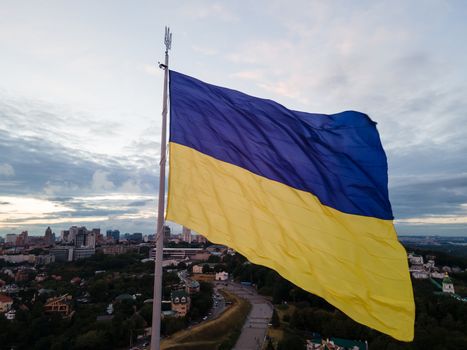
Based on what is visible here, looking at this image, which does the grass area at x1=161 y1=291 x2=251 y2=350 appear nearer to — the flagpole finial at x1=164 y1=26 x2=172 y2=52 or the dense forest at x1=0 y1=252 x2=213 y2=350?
the dense forest at x1=0 y1=252 x2=213 y2=350

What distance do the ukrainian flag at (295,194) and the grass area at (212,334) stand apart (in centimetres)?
2873

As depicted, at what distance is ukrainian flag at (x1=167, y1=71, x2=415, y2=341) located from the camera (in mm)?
4625

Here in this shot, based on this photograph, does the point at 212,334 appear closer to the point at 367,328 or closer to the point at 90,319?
the point at 90,319

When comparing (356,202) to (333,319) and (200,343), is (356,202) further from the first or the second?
(333,319)

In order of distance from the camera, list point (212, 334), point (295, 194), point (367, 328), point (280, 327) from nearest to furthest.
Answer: point (295, 194) < point (367, 328) < point (212, 334) < point (280, 327)

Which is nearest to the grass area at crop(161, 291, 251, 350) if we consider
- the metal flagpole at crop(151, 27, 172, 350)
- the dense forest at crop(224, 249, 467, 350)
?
the dense forest at crop(224, 249, 467, 350)

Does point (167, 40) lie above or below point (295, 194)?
above

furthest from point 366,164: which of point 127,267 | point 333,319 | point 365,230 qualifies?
point 127,267

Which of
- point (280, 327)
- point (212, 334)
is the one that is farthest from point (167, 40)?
point (280, 327)

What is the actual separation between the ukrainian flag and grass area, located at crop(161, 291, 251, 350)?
94.3ft

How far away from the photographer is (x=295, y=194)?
5125mm

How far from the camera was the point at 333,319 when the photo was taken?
36.8 metres

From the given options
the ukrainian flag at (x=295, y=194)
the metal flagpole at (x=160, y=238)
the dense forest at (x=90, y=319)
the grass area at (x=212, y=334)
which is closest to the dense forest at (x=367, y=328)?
the grass area at (x=212, y=334)

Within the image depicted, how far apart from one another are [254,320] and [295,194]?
41109mm
